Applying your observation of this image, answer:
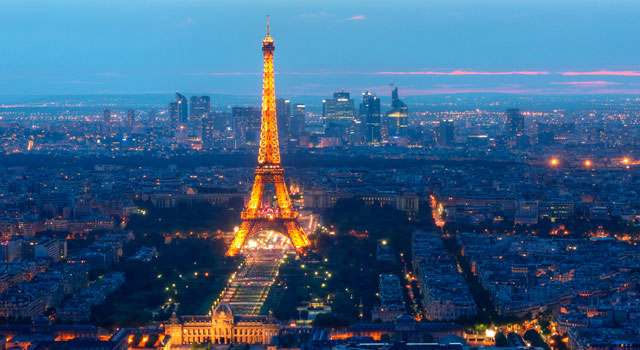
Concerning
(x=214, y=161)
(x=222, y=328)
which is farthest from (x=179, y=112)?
(x=222, y=328)

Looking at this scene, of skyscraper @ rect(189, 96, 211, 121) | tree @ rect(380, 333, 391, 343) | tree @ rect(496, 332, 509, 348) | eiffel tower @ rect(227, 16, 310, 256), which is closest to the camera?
tree @ rect(380, 333, 391, 343)

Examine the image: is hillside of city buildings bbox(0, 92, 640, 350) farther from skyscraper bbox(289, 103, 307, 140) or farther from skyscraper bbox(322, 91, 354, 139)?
skyscraper bbox(322, 91, 354, 139)

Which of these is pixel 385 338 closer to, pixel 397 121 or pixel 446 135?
pixel 446 135

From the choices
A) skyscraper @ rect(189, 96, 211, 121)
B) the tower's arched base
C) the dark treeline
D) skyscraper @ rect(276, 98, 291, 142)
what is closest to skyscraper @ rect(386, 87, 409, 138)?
skyscraper @ rect(276, 98, 291, 142)

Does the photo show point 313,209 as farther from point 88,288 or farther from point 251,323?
point 251,323

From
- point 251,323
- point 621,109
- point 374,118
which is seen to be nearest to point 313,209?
point 251,323

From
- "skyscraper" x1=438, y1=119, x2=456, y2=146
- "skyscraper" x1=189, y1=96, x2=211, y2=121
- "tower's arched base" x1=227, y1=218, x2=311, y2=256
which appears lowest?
"skyscraper" x1=438, y1=119, x2=456, y2=146

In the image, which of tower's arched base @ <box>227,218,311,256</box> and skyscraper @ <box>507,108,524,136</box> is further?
skyscraper @ <box>507,108,524,136</box>

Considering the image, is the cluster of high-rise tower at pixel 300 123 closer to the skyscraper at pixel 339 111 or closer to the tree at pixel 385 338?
the skyscraper at pixel 339 111
